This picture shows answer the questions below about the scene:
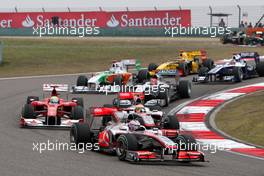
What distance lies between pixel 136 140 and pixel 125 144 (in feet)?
0.72

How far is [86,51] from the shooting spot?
159 feet

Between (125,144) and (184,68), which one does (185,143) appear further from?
(184,68)

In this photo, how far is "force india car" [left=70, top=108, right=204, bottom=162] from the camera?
1438 centimetres

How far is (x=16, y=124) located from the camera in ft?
65.5

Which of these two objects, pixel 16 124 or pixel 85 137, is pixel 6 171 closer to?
pixel 85 137

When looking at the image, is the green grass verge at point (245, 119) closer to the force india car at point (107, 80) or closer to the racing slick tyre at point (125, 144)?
the racing slick tyre at point (125, 144)

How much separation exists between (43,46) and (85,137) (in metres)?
36.6

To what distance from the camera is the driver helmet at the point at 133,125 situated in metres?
15.4

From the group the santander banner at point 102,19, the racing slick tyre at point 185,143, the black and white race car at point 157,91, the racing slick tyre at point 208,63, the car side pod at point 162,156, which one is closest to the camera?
the car side pod at point 162,156

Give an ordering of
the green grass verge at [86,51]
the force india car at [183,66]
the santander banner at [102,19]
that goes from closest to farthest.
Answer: the force india car at [183,66]
the green grass verge at [86,51]
the santander banner at [102,19]
